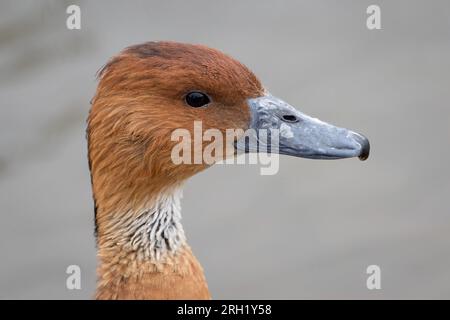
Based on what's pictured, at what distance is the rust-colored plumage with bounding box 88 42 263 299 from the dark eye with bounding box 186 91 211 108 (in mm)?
20

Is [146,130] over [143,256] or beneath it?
over

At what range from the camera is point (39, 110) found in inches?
293

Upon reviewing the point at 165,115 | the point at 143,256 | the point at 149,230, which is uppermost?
the point at 165,115

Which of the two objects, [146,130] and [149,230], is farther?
[149,230]

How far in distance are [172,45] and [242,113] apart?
43cm

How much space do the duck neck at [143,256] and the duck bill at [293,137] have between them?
47 cm

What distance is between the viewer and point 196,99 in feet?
13.5

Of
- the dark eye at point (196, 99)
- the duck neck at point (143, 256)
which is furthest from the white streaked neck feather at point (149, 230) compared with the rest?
the dark eye at point (196, 99)

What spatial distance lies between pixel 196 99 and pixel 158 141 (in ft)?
0.81

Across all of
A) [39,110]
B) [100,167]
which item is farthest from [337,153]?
[39,110]

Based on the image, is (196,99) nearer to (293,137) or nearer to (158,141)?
(158,141)

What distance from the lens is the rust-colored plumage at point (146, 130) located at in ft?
13.3

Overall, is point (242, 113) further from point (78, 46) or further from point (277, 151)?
point (78, 46)

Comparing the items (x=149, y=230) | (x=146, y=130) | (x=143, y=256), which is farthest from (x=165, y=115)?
(x=143, y=256)
